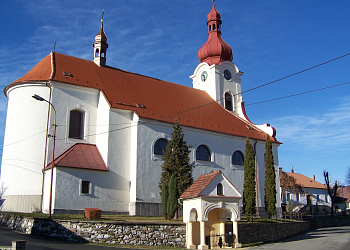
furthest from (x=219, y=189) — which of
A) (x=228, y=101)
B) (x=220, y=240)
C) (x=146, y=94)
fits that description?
(x=228, y=101)

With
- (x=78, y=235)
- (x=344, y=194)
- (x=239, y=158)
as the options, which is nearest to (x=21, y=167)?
(x=78, y=235)

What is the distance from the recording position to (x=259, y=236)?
21062 mm

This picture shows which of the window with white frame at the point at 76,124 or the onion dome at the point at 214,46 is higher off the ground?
the onion dome at the point at 214,46

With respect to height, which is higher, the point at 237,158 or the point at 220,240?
the point at 237,158

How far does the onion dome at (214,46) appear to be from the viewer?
36.5 m

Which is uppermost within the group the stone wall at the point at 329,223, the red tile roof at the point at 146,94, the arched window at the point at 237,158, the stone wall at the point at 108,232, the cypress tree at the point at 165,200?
the red tile roof at the point at 146,94

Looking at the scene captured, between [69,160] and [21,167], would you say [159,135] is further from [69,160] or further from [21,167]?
[21,167]

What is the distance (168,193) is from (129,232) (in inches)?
179

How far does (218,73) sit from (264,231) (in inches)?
722

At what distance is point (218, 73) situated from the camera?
117 feet

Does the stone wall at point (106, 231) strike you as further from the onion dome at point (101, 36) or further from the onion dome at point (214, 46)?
the onion dome at point (214, 46)

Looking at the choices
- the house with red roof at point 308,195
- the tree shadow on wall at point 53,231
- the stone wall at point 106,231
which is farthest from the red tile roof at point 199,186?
the house with red roof at point 308,195

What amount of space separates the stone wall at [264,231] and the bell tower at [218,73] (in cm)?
1342

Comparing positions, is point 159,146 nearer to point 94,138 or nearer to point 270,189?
point 94,138
